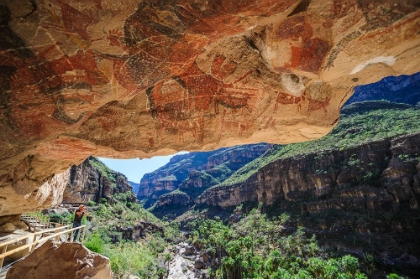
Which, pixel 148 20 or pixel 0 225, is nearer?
pixel 148 20

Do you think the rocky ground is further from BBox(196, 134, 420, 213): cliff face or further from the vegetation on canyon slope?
BBox(196, 134, 420, 213): cliff face

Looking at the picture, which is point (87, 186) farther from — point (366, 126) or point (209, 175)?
point (209, 175)

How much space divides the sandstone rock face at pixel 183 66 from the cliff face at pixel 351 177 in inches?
1675

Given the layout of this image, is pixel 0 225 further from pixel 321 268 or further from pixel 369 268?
pixel 369 268

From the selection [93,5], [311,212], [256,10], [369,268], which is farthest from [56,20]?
[311,212]

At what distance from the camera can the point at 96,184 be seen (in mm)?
47656

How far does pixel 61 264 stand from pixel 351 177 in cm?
4975

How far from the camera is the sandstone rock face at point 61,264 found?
5.53 m

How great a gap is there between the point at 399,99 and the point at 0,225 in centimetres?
10403

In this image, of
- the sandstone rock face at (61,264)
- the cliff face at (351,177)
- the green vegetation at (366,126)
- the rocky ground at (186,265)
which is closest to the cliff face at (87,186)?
the rocky ground at (186,265)

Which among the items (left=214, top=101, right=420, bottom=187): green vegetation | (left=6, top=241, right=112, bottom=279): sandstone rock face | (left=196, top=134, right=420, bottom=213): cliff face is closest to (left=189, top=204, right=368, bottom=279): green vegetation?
(left=196, top=134, right=420, bottom=213): cliff face

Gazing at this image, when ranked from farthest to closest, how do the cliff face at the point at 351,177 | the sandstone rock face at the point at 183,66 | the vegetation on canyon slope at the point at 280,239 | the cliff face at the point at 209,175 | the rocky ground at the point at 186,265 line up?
the cliff face at the point at 209,175 → the rocky ground at the point at 186,265 → the cliff face at the point at 351,177 → the vegetation on canyon slope at the point at 280,239 → the sandstone rock face at the point at 183,66

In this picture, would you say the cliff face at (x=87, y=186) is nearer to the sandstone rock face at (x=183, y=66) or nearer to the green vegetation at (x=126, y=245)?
the green vegetation at (x=126, y=245)

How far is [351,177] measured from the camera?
43844mm
